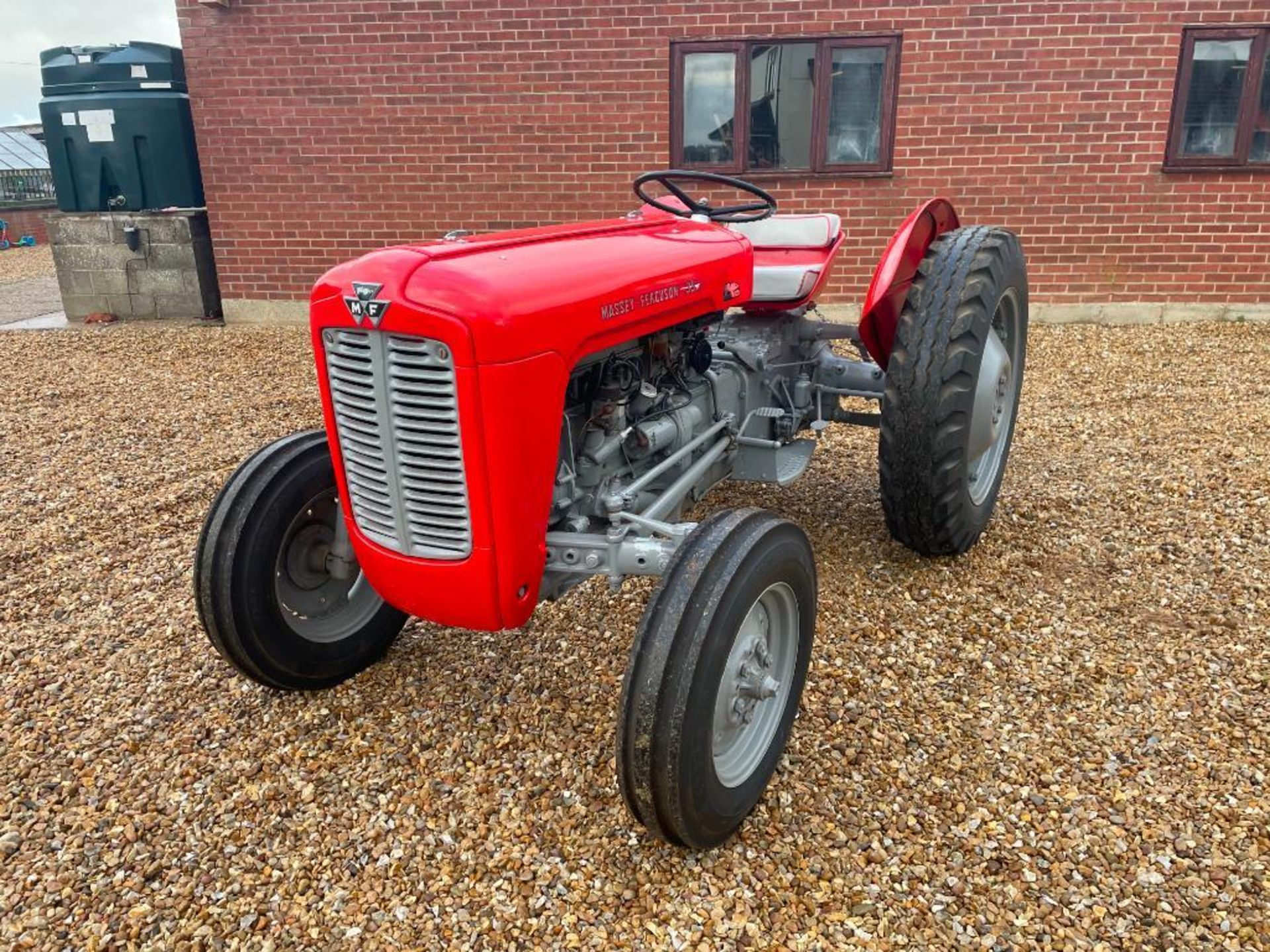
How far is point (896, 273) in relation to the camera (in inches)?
122

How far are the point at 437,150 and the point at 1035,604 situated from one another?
19.6ft

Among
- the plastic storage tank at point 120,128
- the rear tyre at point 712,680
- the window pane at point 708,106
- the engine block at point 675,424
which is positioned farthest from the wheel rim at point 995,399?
the plastic storage tank at point 120,128

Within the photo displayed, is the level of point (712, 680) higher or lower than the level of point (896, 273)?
lower

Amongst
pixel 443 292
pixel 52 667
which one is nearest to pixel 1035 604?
pixel 443 292

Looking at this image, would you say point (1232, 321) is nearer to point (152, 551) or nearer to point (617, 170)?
point (617, 170)

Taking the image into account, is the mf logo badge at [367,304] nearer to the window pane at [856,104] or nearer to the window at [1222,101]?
the window pane at [856,104]

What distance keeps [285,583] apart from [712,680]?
4.17 ft

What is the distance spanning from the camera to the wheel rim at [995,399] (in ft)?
10.3

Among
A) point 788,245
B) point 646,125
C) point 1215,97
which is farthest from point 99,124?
point 1215,97

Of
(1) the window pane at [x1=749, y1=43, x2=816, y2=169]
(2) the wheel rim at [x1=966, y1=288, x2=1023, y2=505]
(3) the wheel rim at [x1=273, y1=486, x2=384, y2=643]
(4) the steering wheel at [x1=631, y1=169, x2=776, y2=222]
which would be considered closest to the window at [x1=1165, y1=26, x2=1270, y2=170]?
(1) the window pane at [x1=749, y1=43, x2=816, y2=169]

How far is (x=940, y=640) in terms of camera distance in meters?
2.85

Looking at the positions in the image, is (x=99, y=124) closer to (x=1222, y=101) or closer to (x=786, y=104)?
(x=786, y=104)

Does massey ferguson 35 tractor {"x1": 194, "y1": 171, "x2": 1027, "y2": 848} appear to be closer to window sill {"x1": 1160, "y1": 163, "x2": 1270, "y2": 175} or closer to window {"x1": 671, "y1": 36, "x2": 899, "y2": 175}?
window {"x1": 671, "y1": 36, "x2": 899, "y2": 175}

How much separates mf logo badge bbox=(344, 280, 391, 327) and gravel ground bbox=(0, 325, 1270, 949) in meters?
1.13
